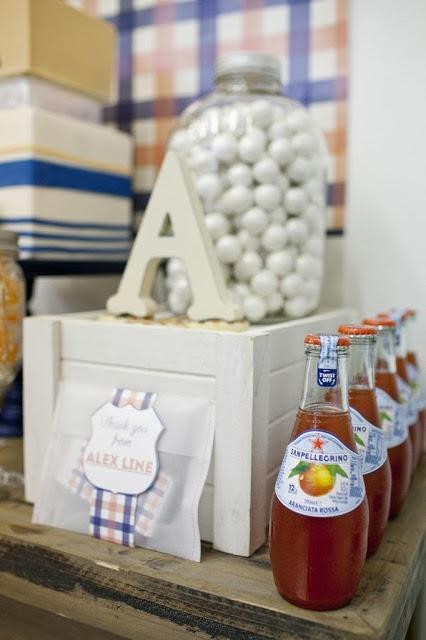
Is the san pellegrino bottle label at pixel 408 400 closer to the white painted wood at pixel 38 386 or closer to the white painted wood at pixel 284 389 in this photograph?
the white painted wood at pixel 284 389

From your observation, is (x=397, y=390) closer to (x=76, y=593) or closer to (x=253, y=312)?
(x=253, y=312)

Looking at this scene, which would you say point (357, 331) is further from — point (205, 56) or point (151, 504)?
point (205, 56)

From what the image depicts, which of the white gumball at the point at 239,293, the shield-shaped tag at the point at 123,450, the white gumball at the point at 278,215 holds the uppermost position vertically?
the white gumball at the point at 278,215

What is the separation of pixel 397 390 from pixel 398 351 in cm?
10

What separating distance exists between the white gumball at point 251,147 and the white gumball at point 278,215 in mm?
80

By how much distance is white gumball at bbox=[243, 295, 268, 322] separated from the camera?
0.96 m

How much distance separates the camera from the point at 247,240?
0.97 meters

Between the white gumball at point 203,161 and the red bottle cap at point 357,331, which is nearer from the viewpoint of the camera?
the red bottle cap at point 357,331

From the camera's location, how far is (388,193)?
1181 mm

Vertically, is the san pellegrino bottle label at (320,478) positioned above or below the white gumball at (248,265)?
below

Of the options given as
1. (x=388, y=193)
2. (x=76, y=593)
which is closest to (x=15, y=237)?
(x=76, y=593)

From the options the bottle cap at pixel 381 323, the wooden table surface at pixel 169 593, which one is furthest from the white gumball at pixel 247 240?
the wooden table surface at pixel 169 593

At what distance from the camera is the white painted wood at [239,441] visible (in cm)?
76

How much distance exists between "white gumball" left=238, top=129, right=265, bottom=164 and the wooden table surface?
0.55m
